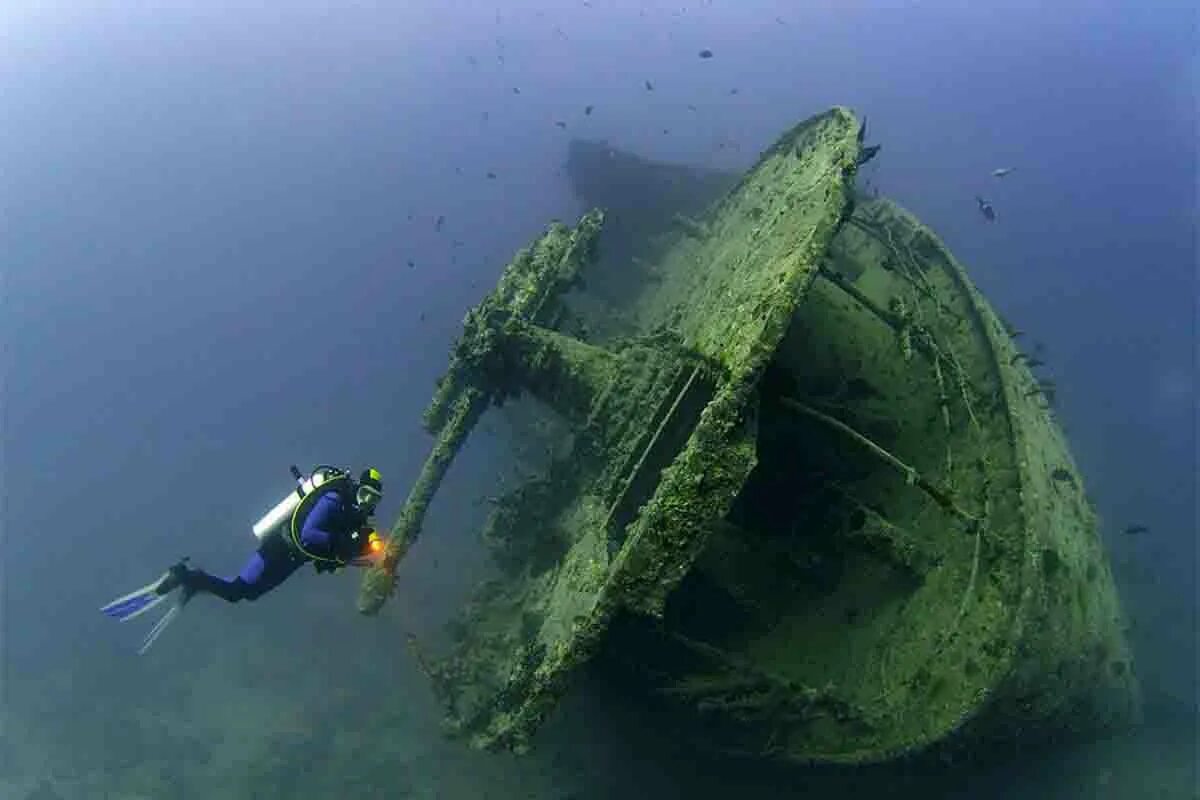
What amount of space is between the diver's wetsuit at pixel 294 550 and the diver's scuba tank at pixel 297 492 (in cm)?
12

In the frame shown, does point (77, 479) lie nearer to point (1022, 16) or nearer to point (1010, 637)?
point (1010, 637)

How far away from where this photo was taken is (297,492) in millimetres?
7438

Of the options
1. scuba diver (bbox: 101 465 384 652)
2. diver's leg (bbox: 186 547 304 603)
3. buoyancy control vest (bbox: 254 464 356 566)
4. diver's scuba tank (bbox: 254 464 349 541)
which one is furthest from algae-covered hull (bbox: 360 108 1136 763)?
diver's leg (bbox: 186 547 304 603)

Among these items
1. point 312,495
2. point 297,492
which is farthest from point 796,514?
point 297,492

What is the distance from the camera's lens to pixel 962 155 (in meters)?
35.8

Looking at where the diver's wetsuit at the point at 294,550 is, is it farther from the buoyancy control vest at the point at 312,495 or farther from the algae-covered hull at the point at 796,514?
the algae-covered hull at the point at 796,514

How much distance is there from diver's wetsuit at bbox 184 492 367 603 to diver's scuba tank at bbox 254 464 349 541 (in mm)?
116

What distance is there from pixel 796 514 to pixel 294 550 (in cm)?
484

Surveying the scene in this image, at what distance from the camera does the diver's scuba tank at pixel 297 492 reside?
23.7 feet

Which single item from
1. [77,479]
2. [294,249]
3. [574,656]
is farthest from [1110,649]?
Answer: [294,249]

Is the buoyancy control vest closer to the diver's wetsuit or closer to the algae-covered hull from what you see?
the diver's wetsuit

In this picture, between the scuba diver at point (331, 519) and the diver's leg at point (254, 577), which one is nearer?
the scuba diver at point (331, 519)

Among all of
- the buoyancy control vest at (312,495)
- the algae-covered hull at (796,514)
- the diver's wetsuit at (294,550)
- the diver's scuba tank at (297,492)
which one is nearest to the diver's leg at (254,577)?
the diver's wetsuit at (294,550)

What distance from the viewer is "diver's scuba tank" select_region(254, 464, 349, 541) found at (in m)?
7.21
